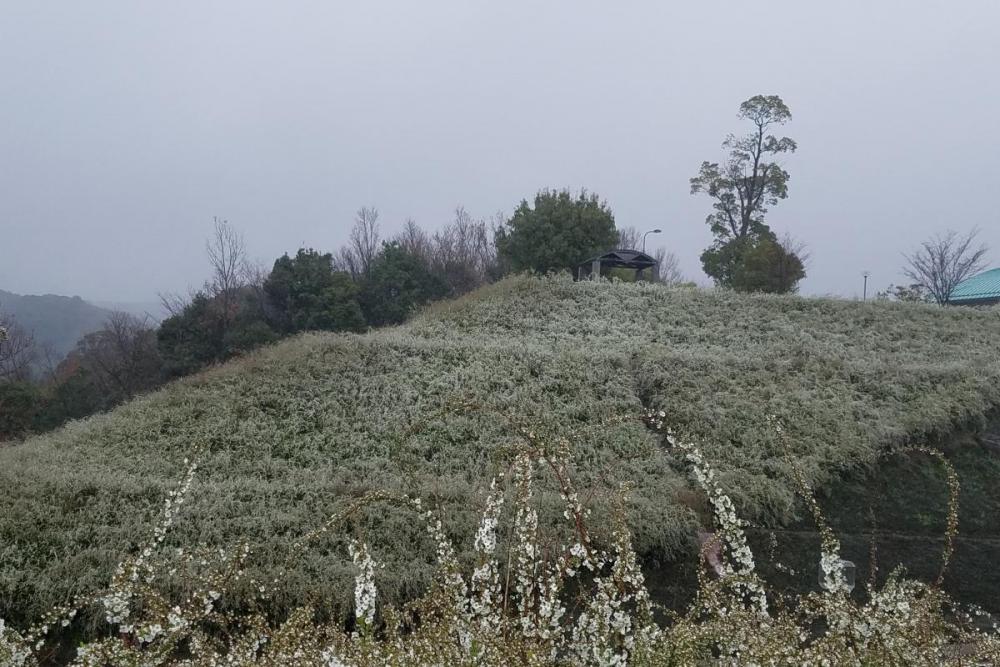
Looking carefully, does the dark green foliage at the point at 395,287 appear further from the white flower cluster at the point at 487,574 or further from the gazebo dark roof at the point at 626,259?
the white flower cluster at the point at 487,574

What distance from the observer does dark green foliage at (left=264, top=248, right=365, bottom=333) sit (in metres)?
15.1

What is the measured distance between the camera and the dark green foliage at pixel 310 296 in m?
15.1

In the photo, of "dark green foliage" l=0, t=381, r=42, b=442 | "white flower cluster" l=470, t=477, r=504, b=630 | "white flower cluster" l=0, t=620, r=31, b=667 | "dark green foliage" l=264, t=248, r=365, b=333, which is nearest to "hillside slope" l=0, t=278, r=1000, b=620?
"white flower cluster" l=470, t=477, r=504, b=630

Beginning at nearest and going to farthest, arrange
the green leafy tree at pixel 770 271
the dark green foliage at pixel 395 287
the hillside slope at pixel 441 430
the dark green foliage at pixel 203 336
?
1. the hillside slope at pixel 441 430
2. the dark green foliage at pixel 203 336
3. the green leafy tree at pixel 770 271
4. the dark green foliage at pixel 395 287

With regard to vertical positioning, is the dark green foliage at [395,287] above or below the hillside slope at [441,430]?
above

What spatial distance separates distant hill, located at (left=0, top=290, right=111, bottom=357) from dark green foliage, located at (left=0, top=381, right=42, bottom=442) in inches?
1053

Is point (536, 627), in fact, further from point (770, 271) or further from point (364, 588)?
point (770, 271)

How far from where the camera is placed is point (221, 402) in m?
6.84

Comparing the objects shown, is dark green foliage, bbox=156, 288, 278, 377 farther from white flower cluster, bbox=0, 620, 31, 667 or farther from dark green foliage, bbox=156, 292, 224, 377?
white flower cluster, bbox=0, 620, 31, 667

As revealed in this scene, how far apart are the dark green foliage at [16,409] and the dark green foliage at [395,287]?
7484 millimetres

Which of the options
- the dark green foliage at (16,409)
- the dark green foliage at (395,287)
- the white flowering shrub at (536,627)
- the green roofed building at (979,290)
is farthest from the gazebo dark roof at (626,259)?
the white flowering shrub at (536,627)

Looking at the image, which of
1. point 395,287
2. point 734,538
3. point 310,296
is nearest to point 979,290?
point 395,287

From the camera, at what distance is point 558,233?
16.1 meters

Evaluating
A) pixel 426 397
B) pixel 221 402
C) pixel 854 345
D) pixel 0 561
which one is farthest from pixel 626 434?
pixel 854 345
